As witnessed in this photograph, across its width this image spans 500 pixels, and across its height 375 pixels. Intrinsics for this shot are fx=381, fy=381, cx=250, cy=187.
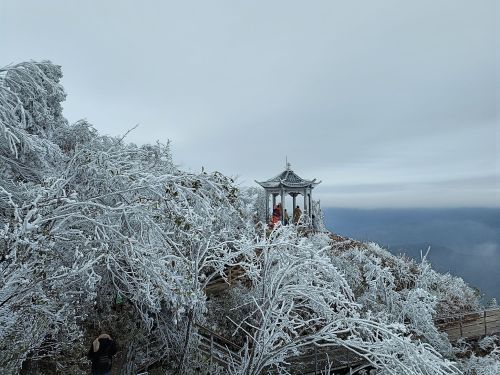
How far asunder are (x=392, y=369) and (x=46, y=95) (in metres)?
→ 12.4

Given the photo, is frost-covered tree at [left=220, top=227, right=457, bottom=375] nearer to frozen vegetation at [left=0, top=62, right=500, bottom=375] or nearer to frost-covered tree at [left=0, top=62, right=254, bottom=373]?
frozen vegetation at [left=0, top=62, right=500, bottom=375]

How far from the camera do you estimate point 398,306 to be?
14.1 meters

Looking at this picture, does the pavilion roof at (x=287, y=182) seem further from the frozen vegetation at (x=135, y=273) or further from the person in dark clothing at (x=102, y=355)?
the person in dark clothing at (x=102, y=355)

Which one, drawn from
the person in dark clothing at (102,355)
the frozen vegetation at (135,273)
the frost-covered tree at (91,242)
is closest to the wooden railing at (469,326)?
the frozen vegetation at (135,273)

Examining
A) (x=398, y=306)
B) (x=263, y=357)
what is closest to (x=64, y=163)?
(x=263, y=357)

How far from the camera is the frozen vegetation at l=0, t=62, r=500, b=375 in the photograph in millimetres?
5523

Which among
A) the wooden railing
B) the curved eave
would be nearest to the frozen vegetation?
the wooden railing

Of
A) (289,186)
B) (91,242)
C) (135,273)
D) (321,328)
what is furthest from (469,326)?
(91,242)

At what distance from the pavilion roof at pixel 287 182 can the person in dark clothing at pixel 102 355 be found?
15.4m

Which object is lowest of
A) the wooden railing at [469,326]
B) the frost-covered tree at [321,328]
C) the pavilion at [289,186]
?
the wooden railing at [469,326]

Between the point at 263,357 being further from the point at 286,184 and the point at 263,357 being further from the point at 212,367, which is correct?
the point at 286,184

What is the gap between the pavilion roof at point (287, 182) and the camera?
21922mm

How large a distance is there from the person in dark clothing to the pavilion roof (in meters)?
15.4

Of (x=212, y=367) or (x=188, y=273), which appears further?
(x=212, y=367)
